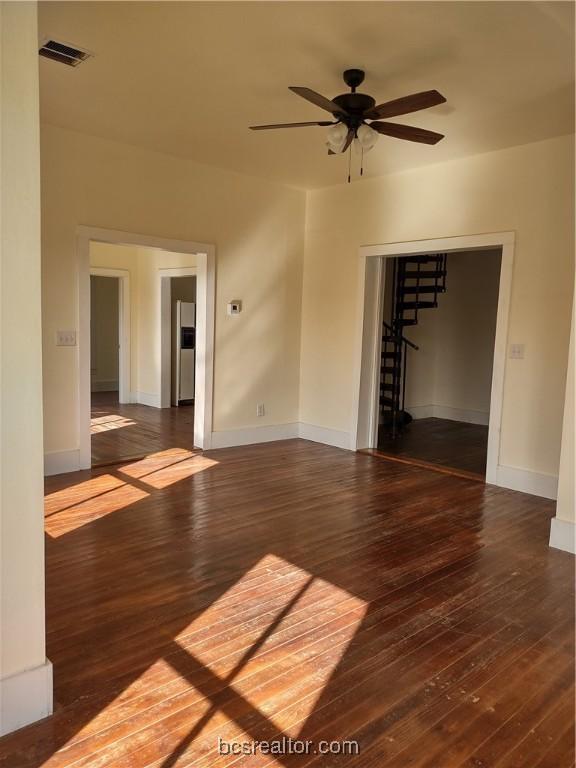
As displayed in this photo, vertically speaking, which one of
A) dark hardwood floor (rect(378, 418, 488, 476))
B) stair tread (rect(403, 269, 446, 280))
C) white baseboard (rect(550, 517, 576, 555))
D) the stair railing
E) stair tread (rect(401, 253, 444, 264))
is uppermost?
stair tread (rect(401, 253, 444, 264))

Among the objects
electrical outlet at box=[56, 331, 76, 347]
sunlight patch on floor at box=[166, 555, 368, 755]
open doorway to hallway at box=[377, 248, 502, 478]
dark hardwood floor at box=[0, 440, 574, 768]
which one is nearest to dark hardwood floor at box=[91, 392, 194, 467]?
electrical outlet at box=[56, 331, 76, 347]

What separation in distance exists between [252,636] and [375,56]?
3248 mm

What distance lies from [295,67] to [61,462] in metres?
3.82

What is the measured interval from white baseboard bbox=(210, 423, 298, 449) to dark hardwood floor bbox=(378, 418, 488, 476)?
115cm

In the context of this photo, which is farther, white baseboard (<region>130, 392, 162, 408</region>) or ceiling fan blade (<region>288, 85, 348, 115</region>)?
white baseboard (<region>130, 392, 162, 408</region>)

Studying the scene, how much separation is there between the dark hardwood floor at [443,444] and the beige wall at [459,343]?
422mm

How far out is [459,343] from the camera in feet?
28.6

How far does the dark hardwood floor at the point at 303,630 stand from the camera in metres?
1.97

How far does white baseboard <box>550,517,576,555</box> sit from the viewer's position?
12.1ft

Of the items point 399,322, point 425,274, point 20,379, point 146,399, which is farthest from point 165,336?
point 20,379

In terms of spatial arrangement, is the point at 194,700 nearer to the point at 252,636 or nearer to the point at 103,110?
the point at 252,636

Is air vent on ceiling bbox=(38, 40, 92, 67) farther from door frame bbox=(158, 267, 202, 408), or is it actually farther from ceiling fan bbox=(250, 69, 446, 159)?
door frame bbox=(158, 267, 202, 408)

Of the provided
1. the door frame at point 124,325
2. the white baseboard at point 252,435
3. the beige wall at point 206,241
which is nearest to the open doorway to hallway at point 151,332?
the door frame at point 124,325

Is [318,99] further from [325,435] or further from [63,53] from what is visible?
[325,435]
